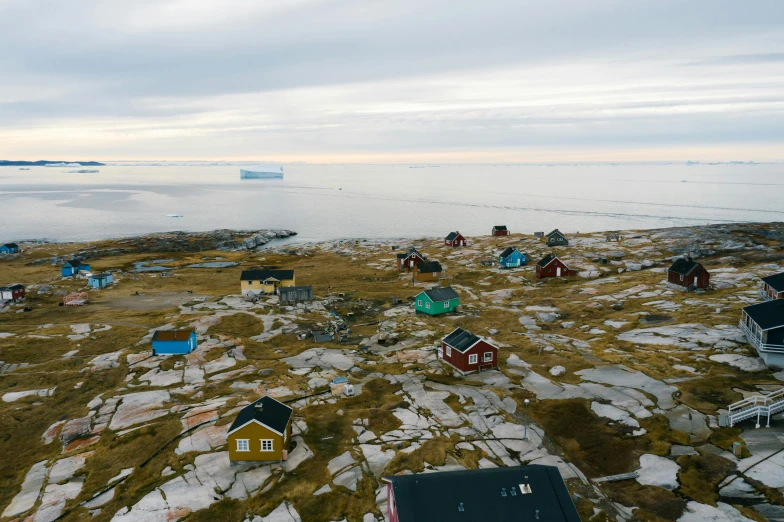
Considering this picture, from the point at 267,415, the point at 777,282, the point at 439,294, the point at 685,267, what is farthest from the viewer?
the point at 685,267

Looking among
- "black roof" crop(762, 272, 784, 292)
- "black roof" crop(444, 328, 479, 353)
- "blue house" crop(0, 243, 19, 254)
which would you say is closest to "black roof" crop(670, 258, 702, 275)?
"black roof" crop(762, 272, 784, 292)

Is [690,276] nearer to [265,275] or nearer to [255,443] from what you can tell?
[255,443]

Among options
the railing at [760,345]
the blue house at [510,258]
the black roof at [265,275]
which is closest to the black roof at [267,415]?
the railing at [760,345]

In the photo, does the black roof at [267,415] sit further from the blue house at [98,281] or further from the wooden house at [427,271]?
the blue house at [98,281]

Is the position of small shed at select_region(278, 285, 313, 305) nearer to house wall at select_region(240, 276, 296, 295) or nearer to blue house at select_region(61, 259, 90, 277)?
house wall at select_region(240, 276, 296, 295)

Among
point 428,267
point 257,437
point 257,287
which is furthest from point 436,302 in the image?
point 257,437

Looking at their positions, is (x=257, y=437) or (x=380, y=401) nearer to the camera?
(x=257, y=437)
